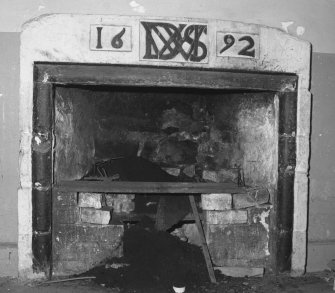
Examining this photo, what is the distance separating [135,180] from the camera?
156 inches

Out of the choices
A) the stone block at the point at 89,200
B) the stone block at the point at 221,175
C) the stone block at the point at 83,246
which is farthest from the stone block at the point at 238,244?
the stone block at the point at 89,200

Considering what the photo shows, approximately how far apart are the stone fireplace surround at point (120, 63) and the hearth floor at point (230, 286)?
0.15 metres

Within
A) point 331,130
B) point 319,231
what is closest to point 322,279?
point 319,231

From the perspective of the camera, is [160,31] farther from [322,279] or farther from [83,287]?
[322,279]

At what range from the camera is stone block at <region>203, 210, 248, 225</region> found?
11.9 ft

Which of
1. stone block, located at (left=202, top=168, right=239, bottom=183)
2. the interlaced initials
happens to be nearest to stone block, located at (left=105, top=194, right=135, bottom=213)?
stone block, located at (left=202, top=168, right=239, bottom=183)

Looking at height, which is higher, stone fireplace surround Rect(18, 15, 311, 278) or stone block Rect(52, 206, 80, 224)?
stone fireplace surround Rect(18, 15, 311, 278)

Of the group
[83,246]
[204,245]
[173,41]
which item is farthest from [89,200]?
[173,41]

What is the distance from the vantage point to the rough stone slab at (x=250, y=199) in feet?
11.9

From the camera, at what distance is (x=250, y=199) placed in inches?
143

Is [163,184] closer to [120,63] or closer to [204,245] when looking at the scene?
[204,245]

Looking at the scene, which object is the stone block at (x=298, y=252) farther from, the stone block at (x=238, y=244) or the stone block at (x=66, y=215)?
the stone block at (x=66, y=215)

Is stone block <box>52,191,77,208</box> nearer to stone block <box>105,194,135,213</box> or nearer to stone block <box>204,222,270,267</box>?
stone block <box>105,194,135,213</box>

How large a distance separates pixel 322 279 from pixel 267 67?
2.08 m
